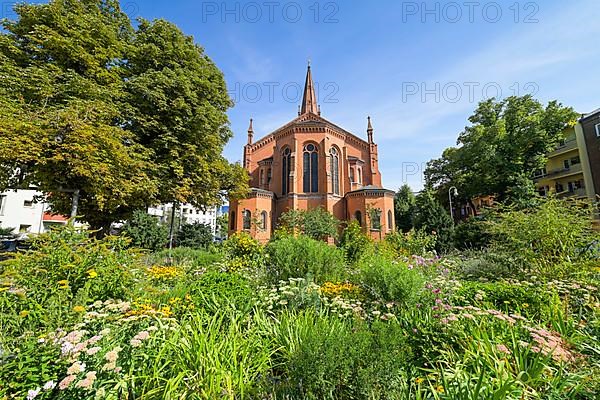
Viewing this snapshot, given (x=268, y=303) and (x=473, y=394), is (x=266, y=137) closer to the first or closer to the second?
(x=268, y=303)

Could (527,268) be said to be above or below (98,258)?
below

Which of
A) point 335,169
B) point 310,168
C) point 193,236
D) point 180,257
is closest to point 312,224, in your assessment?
point 310,168

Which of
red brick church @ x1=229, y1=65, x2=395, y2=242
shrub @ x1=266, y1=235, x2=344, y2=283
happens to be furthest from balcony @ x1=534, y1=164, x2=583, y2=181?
shrub @ x1=266, y1=235, x2=344, y2=283

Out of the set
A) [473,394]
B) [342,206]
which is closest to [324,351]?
[473,394]

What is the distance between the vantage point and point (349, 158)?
106 feet

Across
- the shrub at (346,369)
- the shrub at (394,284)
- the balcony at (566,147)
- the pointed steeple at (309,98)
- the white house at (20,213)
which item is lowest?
the shrub at (346,369)

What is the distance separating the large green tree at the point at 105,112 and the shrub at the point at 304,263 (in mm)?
8155

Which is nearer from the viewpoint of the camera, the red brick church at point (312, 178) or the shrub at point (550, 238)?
the shrub at point (550, 238)

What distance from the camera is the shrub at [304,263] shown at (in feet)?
21.8

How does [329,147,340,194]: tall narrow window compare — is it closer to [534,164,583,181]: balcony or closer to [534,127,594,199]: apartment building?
[534,127,594,199]: apartment building

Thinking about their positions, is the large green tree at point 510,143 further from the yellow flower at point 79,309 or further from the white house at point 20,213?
the white house at point 20,213

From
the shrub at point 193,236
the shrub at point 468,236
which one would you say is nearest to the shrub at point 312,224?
the shrub at point 193,236

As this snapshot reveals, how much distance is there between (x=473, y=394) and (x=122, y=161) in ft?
42.4

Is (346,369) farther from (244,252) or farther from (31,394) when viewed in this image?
(244,252)
